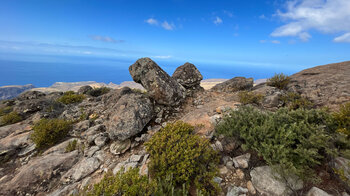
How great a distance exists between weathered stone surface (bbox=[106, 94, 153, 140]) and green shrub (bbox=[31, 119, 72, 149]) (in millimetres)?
3102

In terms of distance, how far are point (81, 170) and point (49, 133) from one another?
3.71 m

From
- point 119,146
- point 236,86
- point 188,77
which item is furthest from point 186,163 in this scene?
point 236,86

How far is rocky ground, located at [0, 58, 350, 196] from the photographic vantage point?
12.3ft

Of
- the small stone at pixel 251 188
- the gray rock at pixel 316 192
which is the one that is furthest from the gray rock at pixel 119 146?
the gray rock at pixel 316 192

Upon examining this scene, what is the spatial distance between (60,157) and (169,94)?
6.18 metres

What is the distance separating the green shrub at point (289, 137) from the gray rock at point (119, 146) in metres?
4.05

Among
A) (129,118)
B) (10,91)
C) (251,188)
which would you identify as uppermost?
(129,118)

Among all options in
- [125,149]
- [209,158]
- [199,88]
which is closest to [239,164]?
[209,158]

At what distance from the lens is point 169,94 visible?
27.8 feet

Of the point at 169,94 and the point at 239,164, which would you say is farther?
the point at 169,94

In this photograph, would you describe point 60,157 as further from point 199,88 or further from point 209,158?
point 199,88

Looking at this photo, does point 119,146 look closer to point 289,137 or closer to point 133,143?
point 133,143

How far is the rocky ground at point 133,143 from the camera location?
3742 millimetres

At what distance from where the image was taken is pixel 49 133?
24.2 feet
